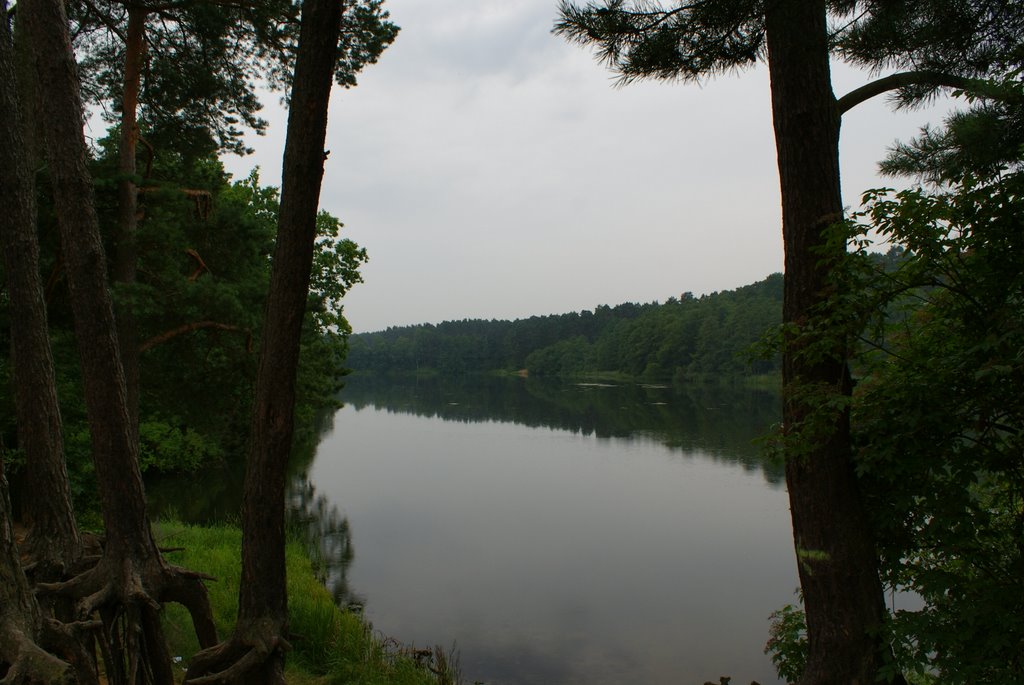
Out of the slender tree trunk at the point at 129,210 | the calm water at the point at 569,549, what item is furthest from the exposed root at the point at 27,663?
the slender tree trunk at the point at 129,210

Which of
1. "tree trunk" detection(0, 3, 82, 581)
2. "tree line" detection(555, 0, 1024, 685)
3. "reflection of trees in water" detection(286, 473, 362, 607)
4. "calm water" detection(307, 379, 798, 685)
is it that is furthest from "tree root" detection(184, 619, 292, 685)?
"reflection of trees in water" detection(286, 473, 362, 607)

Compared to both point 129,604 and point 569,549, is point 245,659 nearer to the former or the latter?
point 129,604

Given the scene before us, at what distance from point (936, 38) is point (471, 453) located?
25.1m

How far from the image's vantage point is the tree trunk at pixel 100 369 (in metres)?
4.56

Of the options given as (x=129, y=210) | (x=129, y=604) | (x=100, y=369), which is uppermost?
(x=129, y=210)

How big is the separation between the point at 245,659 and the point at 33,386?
7.42 ft

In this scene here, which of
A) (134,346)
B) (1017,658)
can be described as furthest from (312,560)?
(1017,658)

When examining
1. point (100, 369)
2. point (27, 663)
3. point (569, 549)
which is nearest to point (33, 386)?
point (100, 369)

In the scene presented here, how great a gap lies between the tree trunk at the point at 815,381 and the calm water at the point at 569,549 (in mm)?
2247

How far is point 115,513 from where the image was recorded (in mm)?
4574

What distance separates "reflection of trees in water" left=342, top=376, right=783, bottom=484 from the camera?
93.1 ft

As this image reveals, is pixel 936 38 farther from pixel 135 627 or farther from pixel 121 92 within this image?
pixel 121 92

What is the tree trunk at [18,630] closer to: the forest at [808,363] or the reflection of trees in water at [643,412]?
the forest at [808,363]

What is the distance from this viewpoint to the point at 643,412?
4225 centimetres
